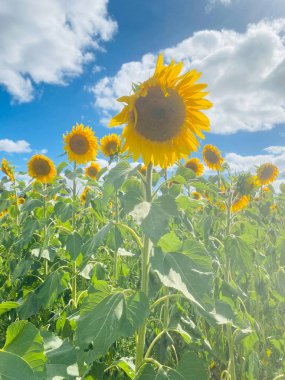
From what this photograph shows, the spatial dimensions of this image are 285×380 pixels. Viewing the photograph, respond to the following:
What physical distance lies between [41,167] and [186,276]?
4027mm

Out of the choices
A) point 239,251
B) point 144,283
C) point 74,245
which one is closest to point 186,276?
point 144,283

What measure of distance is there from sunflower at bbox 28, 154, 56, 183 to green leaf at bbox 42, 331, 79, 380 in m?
3.74

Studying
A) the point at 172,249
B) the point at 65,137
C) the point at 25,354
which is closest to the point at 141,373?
the point at 172,249

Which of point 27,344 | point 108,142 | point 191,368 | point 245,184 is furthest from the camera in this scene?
point 108,142

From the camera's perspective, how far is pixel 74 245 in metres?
2.53

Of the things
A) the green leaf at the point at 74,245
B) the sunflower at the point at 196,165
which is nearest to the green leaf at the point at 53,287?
the green leaf at the point at 74,245

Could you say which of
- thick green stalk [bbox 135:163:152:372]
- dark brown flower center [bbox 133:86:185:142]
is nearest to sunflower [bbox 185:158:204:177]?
dark brown flower center [bbox 133:86:185:142]

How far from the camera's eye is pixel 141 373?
148cm

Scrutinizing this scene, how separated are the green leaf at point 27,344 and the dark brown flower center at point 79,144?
12.8 ft

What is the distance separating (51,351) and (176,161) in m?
1.23

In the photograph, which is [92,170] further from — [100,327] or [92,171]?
[100,327]

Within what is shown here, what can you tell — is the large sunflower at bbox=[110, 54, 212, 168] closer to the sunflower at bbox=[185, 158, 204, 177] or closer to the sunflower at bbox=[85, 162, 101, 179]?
the sunflower at bbox=[185, 158, 204, 177]

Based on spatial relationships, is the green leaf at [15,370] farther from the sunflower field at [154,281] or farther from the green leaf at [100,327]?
the green leaf at [100,327]

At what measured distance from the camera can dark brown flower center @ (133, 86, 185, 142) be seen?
1918mm
